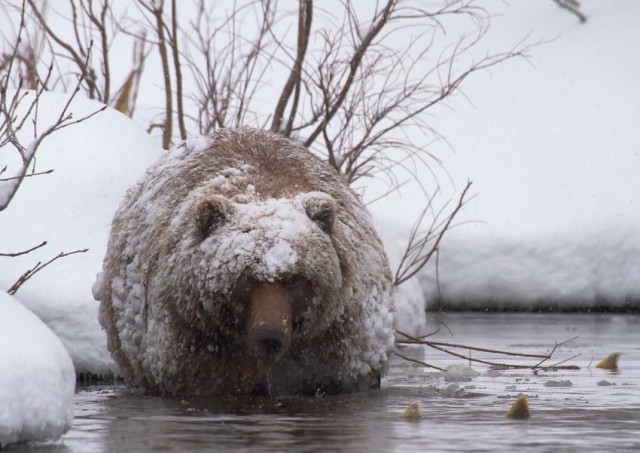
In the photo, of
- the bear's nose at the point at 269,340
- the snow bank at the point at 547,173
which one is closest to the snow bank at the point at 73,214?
the bear's nose at the point at 269,340

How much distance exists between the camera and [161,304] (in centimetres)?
589

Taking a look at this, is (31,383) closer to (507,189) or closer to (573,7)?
(507,189)

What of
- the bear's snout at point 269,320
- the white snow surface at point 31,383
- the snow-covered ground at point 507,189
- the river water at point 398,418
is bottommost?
the river water at point 398,418

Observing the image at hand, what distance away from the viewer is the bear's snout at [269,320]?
5199mm

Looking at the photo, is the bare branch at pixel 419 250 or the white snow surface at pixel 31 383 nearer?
the white snow surface at pixel 31 383

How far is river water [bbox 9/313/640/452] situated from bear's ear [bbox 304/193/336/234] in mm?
847

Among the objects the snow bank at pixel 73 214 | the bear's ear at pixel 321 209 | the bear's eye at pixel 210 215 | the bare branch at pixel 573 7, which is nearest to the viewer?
the bear's eye at pixel 210 215

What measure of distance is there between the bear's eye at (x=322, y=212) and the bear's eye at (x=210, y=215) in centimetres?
40

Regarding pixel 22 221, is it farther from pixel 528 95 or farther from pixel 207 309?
pixel 528 95

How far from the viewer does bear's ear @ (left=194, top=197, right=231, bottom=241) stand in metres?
5.49

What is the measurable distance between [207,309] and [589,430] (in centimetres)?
187

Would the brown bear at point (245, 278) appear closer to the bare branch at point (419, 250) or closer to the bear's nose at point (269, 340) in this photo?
the bear's nose at point (269, 340)

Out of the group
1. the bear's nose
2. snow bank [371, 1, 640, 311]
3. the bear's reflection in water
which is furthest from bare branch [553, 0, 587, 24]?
the bear's nose

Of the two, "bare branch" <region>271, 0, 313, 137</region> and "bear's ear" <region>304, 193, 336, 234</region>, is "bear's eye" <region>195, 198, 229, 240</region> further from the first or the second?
"bare branch" <region>271, 0, 313, 137</region>
